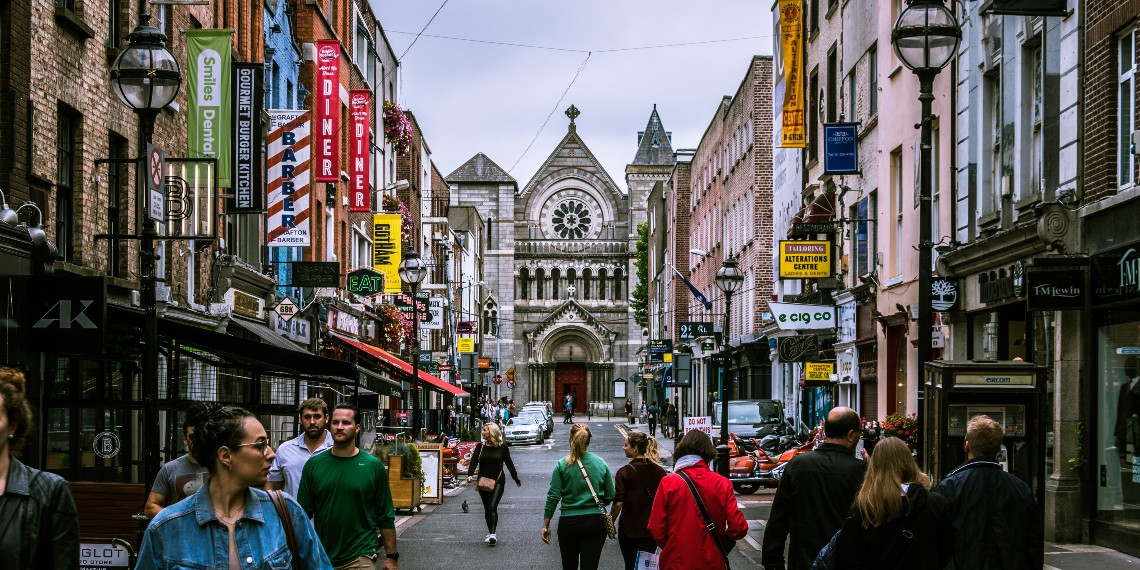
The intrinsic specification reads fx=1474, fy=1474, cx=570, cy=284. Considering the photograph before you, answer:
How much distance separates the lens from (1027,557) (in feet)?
26.8

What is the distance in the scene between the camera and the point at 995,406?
40.7 feet

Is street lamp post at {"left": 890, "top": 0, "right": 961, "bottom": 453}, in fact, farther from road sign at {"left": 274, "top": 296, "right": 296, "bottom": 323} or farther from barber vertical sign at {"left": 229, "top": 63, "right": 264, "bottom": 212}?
road sign at {"left": 274, "top": 296, "right": 296, "bottom": 323}

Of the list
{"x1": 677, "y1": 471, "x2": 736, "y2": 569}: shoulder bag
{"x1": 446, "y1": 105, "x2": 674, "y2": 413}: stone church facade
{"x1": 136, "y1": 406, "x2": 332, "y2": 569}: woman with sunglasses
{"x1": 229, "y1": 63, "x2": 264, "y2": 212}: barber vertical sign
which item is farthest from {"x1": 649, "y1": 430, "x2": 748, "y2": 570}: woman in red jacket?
{"x1": 446, "y1": 105, "x2": 674, "y2": 413}: stone church facade

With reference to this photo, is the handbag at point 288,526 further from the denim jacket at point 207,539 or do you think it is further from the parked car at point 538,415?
the parked car at point 538,415

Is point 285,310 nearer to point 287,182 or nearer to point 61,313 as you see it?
point 287,182

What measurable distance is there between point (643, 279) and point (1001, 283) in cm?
8250

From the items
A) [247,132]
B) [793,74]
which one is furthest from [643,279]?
[247,132]

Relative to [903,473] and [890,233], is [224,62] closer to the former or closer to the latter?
[890,233]

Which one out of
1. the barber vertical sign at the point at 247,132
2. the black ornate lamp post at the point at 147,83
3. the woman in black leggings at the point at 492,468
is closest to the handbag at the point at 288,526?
the black ornate lamp post at the point at 147,83

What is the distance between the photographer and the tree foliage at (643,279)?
324 feet

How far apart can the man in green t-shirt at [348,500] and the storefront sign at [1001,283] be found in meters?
10.3

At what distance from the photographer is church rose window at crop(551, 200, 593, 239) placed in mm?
106688

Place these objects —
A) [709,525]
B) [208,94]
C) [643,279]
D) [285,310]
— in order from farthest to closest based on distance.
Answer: [643,279]
[285,310]
[208,94]
[709,525]

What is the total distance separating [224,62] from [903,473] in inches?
673
